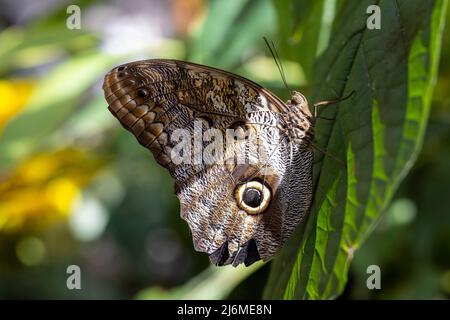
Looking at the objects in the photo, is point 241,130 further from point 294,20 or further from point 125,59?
point 125,59

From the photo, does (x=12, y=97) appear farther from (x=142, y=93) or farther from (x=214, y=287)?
(x=142, y=93)

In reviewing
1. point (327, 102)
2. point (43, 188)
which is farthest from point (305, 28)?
point (43, 188)

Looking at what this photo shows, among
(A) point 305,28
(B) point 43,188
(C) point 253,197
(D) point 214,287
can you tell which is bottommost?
(D) point 214,287

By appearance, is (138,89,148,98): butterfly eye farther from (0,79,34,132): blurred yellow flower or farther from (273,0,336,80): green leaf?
(0,79,34,132): blurred yellow flower

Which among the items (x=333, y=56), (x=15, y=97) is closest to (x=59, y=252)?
(x=15, y=97)

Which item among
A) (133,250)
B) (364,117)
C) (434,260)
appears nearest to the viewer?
(364,117)

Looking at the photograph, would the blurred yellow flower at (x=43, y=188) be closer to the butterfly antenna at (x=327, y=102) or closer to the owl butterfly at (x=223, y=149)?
the owl butterfly at (x=223, y=149)

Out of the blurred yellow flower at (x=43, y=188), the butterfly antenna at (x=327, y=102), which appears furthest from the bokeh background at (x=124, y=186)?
the butterfly antenna at (x=327, y=102)
